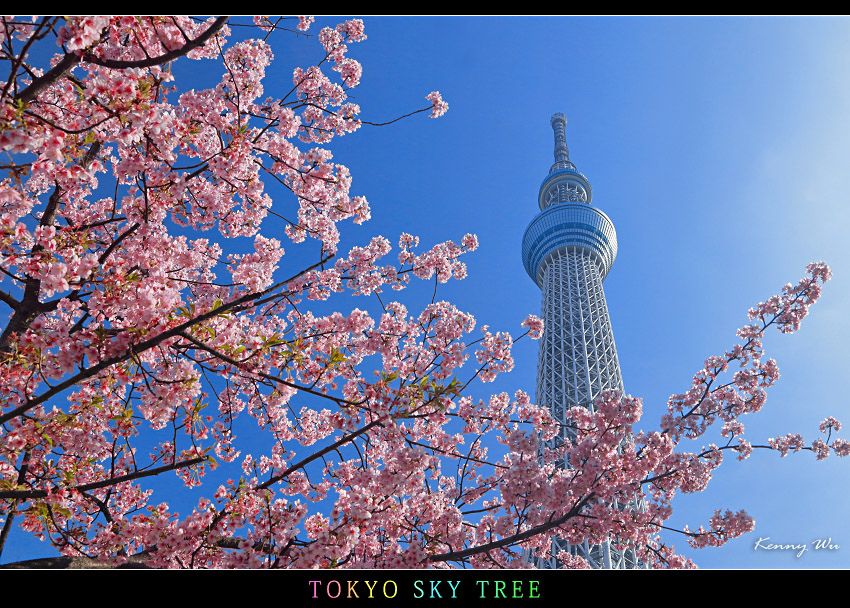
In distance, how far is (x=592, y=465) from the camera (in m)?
4.10

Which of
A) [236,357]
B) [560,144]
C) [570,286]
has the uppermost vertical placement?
[560,144]

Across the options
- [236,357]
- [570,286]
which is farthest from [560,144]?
[236,357]

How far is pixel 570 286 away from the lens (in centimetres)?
4578

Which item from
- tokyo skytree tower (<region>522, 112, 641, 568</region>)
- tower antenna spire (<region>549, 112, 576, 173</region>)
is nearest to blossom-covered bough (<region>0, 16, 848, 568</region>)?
tokyo skytree tower (<region>522, 112, 641, 568</region>)

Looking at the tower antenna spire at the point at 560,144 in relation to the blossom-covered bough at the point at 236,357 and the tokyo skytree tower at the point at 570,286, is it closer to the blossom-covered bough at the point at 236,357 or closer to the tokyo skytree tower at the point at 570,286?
the tokyo skytree tower at the point at 570,286

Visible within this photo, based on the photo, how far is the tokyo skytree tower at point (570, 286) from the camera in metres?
39.3

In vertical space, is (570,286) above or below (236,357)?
above

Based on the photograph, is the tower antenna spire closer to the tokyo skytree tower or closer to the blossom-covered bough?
the tokyo skytree tower

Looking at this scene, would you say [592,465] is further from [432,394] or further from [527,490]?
[432,394]

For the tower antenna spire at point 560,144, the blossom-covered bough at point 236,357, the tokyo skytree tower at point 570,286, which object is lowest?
the blossom-covered bough at point 236,357

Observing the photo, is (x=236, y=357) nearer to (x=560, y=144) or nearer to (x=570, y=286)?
(x=570, y=286)

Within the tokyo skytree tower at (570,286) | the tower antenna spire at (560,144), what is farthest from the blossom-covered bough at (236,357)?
the tower antenna spire at (560,144)

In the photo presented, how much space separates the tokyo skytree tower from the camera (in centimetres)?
3931
